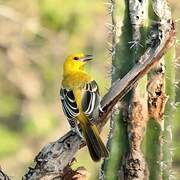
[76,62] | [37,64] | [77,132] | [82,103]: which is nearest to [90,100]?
[82,103]

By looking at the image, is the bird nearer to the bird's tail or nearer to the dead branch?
the bird's tail

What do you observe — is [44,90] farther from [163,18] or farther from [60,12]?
[163,18]

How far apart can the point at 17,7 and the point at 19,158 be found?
201 centimetres

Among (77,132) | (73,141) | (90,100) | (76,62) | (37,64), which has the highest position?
(37,64)

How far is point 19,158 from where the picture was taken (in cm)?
1062

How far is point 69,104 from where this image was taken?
4.56m

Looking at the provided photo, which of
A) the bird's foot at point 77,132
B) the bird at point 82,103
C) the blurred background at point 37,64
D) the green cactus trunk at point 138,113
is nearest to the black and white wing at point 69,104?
the bird at point 82,103

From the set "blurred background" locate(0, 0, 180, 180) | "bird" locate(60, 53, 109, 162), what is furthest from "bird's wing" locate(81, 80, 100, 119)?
"blurred background" locate(0, 0, 180, 180)

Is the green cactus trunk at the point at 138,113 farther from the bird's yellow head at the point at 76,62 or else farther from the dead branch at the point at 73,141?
the bird's yellow head at the point at 76,62

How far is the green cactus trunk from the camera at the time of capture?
12.4 feet

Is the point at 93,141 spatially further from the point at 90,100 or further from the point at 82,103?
the point at 82,103

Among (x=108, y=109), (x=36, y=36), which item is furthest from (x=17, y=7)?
(x=108, y=109)

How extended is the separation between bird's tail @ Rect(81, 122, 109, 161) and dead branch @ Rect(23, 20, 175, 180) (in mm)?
240

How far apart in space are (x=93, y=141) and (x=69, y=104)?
0.50 meters
